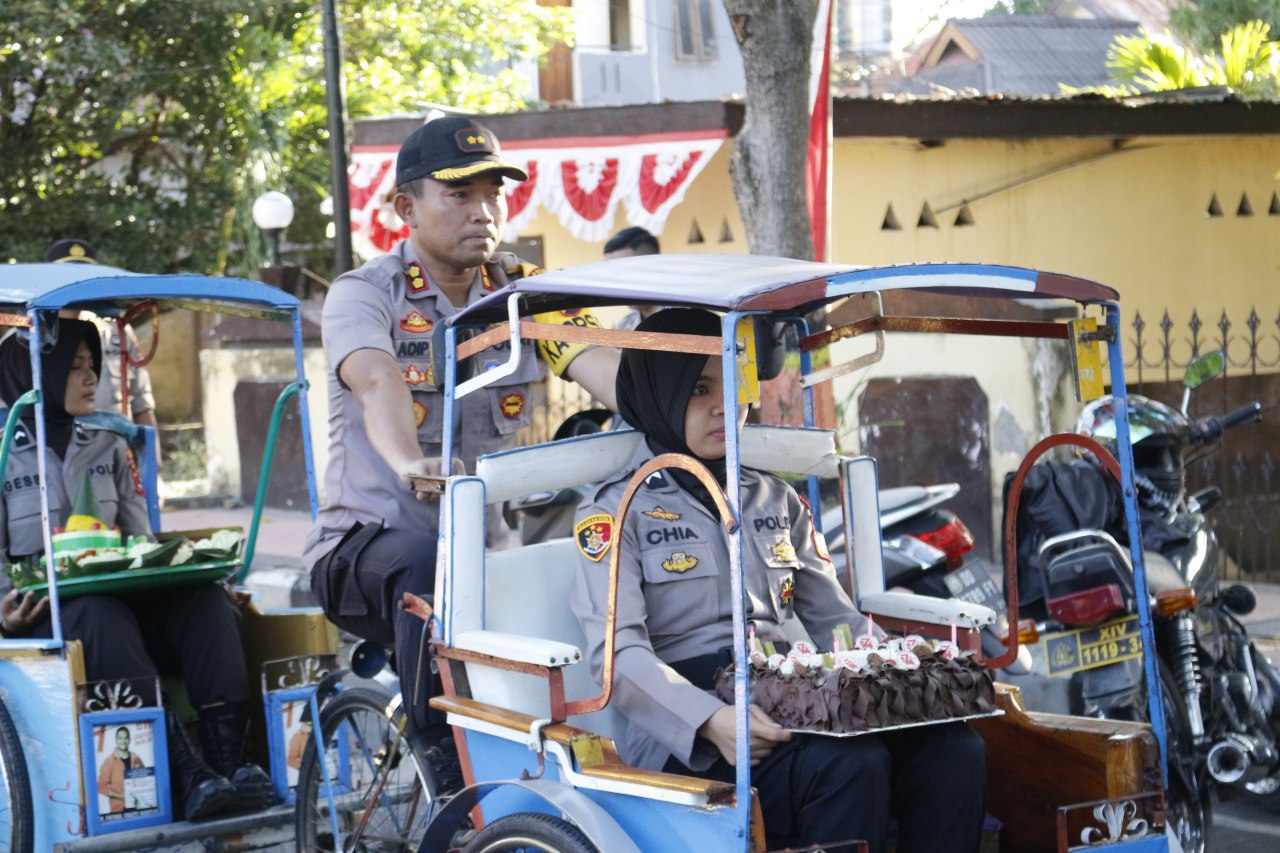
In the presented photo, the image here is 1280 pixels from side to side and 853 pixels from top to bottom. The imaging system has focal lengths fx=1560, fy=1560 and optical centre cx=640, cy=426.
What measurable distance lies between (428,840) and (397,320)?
Answer: 1284mm

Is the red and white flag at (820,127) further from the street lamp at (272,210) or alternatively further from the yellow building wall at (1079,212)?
the street lamp at (272,210)

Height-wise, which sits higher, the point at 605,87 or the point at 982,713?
the point at 605,87

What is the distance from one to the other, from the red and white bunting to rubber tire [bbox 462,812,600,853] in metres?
8.61

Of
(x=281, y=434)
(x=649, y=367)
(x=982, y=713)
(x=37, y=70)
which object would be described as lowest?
(x=281, y=434)

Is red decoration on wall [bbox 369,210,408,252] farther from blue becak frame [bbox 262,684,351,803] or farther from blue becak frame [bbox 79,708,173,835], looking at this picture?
blue becak frame [bbox 79,708,173,835]

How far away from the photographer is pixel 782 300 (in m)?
2.67

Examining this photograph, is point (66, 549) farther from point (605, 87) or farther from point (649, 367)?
point (605, 87)

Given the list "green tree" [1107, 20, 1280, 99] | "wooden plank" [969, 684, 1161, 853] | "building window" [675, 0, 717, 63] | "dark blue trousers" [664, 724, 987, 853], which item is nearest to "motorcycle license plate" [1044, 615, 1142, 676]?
"wooden plank" [969, 684, 1161, 853]

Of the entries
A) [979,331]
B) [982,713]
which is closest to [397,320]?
[979,331]

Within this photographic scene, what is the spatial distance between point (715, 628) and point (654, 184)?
29.4 ft

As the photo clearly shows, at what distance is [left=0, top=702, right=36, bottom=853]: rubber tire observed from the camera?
14.4ft

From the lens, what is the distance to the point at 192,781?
4410 millimetres

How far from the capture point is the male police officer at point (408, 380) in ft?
12.0

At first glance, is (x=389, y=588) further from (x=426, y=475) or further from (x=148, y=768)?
(x=148, y=768)
